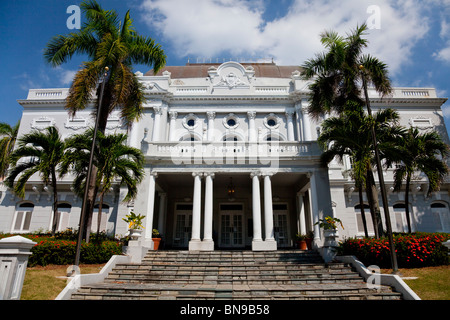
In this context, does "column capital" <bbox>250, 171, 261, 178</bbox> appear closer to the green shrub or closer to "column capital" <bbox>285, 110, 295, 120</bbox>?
the green shrub

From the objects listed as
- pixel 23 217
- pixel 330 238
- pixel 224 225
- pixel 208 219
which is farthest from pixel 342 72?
pixel 23 217

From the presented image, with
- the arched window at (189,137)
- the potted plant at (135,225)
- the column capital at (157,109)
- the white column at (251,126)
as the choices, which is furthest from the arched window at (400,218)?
the column capital at (157,109)

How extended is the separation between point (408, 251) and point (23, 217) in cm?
2576

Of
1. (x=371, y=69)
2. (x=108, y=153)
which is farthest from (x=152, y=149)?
(x=371, y=69)

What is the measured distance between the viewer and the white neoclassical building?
15062 millimetres

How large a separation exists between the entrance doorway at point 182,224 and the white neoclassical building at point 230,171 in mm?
69

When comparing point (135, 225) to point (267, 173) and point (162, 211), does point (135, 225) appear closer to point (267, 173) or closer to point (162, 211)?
point (162, 211)

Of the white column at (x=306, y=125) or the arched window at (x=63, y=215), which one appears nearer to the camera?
the arched window at (x=63, y=215)

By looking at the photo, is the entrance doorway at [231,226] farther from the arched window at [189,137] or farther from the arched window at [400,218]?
the arched window at [400,218]

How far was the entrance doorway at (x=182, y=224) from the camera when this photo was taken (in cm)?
1933

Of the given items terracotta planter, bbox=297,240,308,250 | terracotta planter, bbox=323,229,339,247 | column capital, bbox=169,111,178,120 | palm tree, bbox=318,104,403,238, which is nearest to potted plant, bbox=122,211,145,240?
terracotta planter, bbox=323,229,339,247

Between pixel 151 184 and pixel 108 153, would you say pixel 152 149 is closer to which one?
pixel 151 184

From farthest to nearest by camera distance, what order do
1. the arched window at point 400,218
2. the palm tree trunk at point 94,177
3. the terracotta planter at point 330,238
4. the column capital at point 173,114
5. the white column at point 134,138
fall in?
the column capital at point 173,114, the white column at point 134,138, the arched window at point 400,218, the palm tree trunk at point 94,177, the terracotta planter at point 330,238

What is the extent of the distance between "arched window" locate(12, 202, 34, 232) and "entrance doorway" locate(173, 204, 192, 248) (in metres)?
12.3
